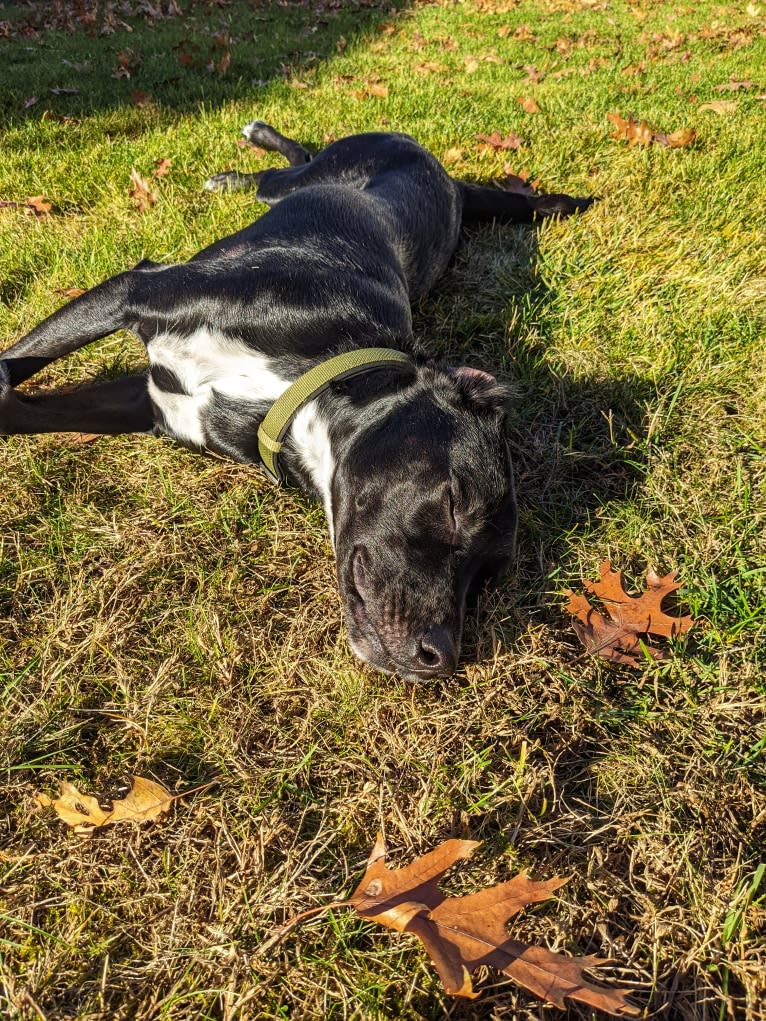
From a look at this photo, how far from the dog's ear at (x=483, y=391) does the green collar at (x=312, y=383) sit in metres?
0.28

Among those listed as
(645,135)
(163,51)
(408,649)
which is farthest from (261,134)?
(408,649)

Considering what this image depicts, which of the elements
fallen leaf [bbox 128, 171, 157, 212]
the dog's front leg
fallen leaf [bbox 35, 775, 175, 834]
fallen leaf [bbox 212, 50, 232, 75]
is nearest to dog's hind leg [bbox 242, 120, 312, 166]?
fallen leaf [bbox 128, 171, 157, 212]

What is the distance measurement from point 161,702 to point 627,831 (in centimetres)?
150

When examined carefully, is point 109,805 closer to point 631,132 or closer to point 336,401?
point 336,401

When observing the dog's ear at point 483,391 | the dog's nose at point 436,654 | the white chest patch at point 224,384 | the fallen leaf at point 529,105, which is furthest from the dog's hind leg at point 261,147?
the dog's nose at point 436,654

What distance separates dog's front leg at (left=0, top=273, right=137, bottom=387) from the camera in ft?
9.75

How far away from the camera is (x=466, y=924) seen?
1.60 meters

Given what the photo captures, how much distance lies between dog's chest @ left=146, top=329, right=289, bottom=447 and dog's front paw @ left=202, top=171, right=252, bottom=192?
2.45 meters

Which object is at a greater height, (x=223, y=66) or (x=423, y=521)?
(x=223, y=66)

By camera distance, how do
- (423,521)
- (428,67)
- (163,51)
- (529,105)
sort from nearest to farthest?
1. (423,521)
2. (529,105)
3. (428,67)
4. (163,51)

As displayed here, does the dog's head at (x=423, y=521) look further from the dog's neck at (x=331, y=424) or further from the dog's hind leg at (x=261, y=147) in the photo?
the dog's hind leg at (x=261, y=147)

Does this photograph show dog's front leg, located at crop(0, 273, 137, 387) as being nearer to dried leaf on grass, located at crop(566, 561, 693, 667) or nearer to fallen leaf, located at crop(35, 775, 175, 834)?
fallen leaf, located at crop(35, 775, 175, 834)

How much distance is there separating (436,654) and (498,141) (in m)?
4.83

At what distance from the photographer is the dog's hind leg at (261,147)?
4871 millimetres
